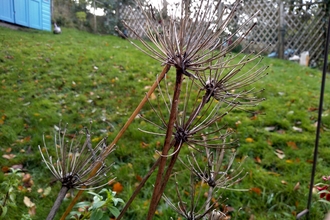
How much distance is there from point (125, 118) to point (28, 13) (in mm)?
3080

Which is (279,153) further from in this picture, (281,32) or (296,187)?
(281,32)

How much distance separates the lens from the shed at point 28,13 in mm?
3284

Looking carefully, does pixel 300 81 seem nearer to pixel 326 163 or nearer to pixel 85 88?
pixel 326 163

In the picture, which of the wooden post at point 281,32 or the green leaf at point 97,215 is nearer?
the green leaf at point 97,215

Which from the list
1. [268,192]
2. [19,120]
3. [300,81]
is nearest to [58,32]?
[19,120]

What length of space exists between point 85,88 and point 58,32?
4066 mm

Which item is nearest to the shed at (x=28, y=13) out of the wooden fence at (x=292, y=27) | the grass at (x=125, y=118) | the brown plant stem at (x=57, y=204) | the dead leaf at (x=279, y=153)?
the grass at (x=125, y=118)

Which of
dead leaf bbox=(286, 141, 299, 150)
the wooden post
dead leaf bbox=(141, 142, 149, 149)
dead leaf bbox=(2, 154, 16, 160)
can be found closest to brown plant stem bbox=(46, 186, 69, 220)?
dead leaf bbox=(141, 142, 149, 149)

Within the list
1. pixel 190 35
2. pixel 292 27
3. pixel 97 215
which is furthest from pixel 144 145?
pixel 292 27

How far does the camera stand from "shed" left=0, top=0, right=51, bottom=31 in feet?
10.8

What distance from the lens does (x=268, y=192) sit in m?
1.71

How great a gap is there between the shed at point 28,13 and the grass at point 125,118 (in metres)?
0.27

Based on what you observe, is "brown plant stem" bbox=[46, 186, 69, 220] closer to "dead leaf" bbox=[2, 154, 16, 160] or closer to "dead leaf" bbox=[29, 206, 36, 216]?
"dead leaf" bbox=[29, 206, 36, 216]

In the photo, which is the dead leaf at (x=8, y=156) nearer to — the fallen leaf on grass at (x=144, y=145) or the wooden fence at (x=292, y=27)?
the fallen leaf on grass at (x=144, y=145)
